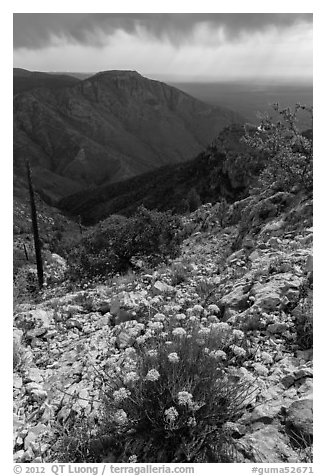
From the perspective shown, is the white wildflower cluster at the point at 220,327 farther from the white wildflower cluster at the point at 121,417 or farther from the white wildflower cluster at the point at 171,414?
the white wildflower cluster at the point at 121,417

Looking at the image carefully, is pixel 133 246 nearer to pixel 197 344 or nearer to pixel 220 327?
pixel 220 327

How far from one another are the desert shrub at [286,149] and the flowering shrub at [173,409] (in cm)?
871

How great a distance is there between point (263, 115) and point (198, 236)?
4.81m

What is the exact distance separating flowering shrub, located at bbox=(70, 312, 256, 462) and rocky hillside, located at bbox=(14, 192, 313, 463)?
0.08 feet

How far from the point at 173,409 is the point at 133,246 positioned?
12.6 m

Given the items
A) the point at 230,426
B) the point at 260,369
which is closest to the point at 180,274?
the point at 260,369

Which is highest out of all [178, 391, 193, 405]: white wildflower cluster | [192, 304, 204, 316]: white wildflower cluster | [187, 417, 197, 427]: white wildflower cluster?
[192, 304, 204, 316]: white wildflower cluster

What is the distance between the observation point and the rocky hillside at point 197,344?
372 cm

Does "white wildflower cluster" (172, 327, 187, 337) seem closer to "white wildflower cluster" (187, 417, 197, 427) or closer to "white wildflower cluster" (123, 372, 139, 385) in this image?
"white wildflower cluster" (123, 372, 139, 385)

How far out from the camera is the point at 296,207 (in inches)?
415

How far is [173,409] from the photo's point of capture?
3385 mm

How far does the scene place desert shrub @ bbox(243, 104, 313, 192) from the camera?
1167 centimetres

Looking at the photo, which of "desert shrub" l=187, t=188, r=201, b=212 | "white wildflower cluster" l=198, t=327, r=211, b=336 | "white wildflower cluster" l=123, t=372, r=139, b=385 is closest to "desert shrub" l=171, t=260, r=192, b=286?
"white wildflower cluster" l=198, t=327, r=211, b=336
